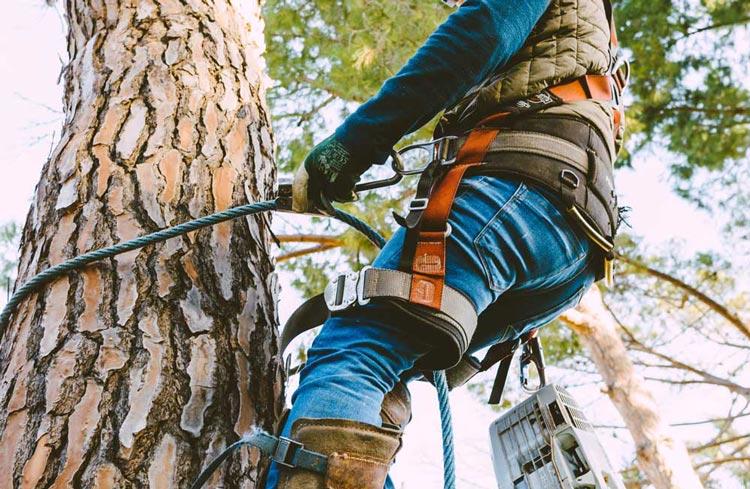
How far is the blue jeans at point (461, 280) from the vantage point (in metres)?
0.98

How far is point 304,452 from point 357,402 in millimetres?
A: 105

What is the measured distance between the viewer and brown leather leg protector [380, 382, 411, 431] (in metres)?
1.23

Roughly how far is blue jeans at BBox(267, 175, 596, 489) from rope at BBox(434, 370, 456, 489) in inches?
3.6

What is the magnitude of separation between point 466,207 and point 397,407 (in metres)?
0.42

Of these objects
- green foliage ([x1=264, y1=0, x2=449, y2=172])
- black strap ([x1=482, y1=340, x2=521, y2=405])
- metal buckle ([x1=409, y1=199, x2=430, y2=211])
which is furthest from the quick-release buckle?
green foliage ([x1=264, y1=0, x2=449, y2=172])

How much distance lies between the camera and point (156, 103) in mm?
1617

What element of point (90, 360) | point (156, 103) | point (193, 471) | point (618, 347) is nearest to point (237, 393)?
point (193, 471)

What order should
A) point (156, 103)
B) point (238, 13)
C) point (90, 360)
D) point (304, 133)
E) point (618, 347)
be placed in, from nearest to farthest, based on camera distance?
point (90, 360) → point (156, 103) → point (238, 13) → point (618, 347) → point (304, 133)

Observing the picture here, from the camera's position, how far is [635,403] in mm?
4555

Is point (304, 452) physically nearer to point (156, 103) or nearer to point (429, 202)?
point (429, 202)

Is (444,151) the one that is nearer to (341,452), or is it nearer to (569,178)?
(569,178)

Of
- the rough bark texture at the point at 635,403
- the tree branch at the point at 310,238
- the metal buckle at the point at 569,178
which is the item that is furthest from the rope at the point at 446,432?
the tree branch at the point at 310,238

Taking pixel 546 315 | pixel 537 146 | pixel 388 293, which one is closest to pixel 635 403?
pixel 546 315

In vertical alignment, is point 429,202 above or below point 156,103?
below
